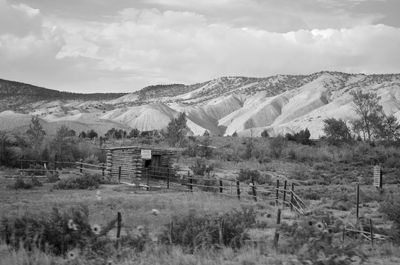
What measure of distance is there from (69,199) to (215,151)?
2716 cm

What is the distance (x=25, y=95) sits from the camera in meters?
140

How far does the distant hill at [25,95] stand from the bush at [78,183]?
103 meters

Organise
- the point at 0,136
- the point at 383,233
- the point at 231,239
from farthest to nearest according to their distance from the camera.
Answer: the point at 0,136, the point at 383,233, the point at 231,239

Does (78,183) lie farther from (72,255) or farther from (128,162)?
(72,255)

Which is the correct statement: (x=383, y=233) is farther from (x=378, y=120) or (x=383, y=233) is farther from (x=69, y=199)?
(x=378, y=120)

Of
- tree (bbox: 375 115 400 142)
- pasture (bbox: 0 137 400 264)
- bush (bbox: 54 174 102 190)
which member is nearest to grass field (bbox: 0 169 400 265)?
pasture (bbox: 0 137 400 264)

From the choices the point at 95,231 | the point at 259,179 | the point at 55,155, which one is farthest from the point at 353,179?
the point at 95,231

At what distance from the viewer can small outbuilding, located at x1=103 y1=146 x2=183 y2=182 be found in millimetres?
27328

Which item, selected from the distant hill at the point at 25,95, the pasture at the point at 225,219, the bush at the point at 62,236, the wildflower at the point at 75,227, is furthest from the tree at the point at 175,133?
the distant hill at the point at 25,95

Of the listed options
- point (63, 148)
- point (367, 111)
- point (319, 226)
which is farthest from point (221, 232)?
point (367, 111)

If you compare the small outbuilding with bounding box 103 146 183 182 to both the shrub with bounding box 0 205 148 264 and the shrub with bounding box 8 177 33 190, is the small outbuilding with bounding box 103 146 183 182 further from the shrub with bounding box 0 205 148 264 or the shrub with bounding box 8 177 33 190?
the shrub with bounding box 0 205 148 264

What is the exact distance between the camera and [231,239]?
11453mm

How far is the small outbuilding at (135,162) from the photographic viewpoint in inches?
1076

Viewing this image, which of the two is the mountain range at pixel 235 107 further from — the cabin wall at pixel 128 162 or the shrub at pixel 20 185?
the shrub at pixel 20 185
